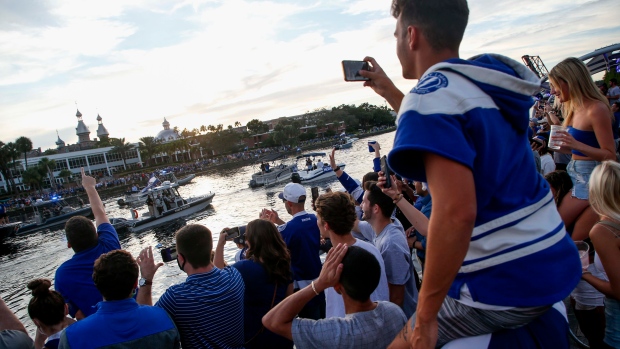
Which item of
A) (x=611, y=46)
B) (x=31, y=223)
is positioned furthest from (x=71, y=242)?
(x=31, y=223)

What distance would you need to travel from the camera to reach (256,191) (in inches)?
1585

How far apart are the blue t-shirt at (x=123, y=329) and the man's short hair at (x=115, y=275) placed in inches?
2.4

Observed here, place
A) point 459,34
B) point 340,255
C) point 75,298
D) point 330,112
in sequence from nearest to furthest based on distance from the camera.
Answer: point 459,34 → point 340,255 → point 75,298 → point 330,112

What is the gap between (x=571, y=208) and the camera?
3141 mm

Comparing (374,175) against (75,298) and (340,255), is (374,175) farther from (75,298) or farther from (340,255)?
(75,298)

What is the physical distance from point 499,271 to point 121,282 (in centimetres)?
242

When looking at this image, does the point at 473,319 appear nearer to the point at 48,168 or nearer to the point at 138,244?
the point at 138,244

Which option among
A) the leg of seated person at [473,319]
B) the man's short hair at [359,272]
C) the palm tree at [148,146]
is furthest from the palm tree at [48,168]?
the leg of seated person at [473,319]

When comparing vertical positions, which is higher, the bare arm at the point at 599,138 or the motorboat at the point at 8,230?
the bare arm at the point at 599,138

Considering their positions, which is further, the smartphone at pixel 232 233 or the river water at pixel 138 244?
the river water at pixel 138 244

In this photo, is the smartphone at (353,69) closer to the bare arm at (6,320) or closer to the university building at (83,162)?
the bare arm at (6,320)

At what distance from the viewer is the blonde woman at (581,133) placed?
3.02 meters

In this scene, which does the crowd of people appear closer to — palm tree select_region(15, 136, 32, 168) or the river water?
the river water

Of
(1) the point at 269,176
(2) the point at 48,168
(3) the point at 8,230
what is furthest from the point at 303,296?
(2) the point at 48,168
